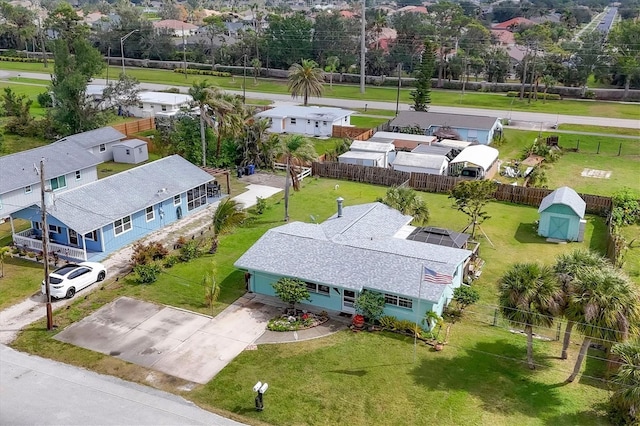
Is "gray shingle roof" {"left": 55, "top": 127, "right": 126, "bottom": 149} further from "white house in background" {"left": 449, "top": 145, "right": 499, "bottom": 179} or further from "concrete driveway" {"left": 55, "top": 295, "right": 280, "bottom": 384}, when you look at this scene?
"white house in background" {"left": 449, "top": 145, "right": 499, "bottom": 179}

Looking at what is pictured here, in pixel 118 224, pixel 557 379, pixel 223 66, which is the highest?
pixel 223 66

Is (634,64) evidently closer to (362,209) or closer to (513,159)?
(513,159)

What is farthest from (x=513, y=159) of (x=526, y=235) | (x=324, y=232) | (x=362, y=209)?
(x=324, y=232)

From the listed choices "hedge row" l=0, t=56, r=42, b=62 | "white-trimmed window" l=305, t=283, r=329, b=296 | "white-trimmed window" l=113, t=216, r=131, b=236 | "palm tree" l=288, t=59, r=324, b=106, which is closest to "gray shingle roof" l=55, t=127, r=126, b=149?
"white-trimmed window" l=113, t=216, r=131, b=236

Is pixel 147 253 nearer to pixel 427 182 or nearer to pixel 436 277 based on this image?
pixel 436 277

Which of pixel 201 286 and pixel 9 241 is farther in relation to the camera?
pixel 9 241
